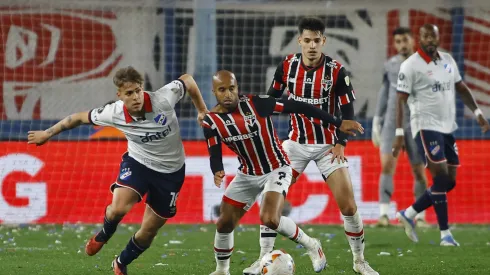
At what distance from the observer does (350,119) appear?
7473mm

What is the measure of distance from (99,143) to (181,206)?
140cm

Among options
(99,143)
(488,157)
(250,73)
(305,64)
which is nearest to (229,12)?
(250,73)

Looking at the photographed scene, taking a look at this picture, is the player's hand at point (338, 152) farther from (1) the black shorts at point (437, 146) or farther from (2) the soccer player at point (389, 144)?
(2) the soccer player at point (389, 144)

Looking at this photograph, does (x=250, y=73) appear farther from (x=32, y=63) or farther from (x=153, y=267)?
(x=153, y=267)

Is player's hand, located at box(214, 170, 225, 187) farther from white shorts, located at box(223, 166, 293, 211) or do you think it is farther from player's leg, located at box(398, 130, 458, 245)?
player's leg, located at box(398, 130, 458, 245)

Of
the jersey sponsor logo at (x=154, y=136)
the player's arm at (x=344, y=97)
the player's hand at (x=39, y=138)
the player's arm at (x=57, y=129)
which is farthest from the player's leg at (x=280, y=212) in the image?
the player's hand at (x=39, y=138)

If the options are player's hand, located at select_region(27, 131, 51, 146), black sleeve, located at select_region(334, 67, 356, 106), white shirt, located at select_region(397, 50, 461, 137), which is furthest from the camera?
white shirt, located at select_region(397, 50, 461, 137)

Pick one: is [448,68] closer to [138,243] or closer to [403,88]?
[403,88]

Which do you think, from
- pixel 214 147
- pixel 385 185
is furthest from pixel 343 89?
pixel 385 185

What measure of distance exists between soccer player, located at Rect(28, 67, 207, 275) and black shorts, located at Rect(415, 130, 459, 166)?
3.13 m

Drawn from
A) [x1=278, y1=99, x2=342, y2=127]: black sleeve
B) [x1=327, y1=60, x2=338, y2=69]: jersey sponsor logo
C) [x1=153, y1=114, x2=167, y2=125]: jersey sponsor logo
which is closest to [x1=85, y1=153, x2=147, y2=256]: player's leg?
[x1=153, y1=114, x2=167, y2=125]: jersey sponsor logo

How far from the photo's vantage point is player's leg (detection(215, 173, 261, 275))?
23.6 feet

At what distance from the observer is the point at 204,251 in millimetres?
9125

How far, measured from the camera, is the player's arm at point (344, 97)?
7445mm
